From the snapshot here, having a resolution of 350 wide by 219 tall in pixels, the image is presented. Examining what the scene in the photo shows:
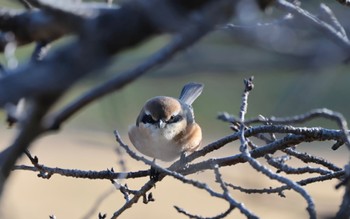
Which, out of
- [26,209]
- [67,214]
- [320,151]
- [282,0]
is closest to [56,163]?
[26,209]

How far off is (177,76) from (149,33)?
86 mm

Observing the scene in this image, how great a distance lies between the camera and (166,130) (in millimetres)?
5340

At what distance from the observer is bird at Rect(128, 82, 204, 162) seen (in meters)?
5.12

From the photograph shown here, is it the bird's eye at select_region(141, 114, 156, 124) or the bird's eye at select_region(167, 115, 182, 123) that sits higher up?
the bird's eye at select_region(167, 115, 182, 123)

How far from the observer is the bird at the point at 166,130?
512 centimetres

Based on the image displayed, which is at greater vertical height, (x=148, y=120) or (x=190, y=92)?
(x=190, y=92)

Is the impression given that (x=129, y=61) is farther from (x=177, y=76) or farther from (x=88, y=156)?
(x=88, y=156)

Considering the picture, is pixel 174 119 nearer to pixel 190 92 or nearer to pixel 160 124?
pixel 160 124

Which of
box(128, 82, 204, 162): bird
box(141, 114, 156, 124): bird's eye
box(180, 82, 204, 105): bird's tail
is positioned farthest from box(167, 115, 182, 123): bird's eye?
box(180, 82, 204, 105): bird's tail

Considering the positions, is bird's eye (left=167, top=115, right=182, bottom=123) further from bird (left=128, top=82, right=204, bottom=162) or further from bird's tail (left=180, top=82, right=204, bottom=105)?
bird's tail (left=180, top=82, right=204, bottom=105)

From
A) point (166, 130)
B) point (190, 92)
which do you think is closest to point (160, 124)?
point (166, 130)

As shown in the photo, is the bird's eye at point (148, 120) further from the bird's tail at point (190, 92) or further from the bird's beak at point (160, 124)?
the bird's tail at point (190, 92)

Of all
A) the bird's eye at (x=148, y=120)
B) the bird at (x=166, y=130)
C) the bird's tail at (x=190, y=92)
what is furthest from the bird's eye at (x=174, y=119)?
the bird's tail at (x=190, y=92)

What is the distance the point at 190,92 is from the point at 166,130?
47 centimetres
